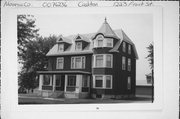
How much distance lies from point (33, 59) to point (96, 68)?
892mm

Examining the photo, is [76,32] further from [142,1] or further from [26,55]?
[142,1]

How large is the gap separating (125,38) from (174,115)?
1256mm

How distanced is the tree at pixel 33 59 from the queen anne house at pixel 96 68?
70 mm

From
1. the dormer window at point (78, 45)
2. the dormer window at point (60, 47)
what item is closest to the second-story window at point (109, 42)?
the dormer window at point (78, 45)

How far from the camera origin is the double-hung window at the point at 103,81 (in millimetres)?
3766

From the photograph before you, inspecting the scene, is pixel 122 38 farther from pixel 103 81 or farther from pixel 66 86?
pixel 66 86

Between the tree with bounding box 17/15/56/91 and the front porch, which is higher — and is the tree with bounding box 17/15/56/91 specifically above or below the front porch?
above

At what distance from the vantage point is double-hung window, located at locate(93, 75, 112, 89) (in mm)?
3766

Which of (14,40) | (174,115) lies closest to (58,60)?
(14,40)

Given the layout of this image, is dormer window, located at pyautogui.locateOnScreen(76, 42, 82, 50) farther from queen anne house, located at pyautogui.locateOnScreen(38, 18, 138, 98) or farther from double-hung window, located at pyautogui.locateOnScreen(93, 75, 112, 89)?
double-hung window, located at pyautogui.locateOnScreen(93, 75, 112, 89)

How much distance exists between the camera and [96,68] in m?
3.79

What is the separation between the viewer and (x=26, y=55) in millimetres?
3797

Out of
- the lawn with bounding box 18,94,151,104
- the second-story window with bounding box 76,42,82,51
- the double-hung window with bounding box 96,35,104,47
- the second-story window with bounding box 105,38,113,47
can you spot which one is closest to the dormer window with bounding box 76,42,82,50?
the second-story window with bounding box 76,42,82,51

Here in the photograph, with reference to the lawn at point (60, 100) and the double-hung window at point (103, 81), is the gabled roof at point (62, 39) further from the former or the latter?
the lawn at point (60, 100)
